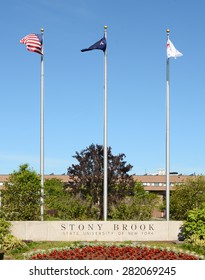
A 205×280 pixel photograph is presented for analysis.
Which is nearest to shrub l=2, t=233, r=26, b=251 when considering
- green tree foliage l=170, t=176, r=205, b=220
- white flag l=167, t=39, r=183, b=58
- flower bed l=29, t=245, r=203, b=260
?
flower bed l=29, t=245, r=203, b=260

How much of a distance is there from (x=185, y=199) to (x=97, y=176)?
33.7 ft

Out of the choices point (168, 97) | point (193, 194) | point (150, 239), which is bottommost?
point (150, 239)

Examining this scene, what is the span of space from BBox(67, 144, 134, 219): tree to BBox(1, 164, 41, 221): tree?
1386 cm

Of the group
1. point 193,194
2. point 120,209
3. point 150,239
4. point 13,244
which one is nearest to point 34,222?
point 13,244

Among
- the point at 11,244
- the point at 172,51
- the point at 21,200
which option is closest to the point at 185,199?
the point at 172,51

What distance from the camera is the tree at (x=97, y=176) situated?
42781 mm

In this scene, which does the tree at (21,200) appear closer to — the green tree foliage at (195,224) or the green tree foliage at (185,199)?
the green tree foliage at (195,224)

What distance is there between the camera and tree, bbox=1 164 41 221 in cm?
2848

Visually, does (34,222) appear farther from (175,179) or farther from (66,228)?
(175,179)

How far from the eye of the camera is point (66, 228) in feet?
90.0

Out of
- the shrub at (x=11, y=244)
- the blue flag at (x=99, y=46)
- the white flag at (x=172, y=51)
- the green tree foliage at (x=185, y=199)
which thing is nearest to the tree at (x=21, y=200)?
the shrub at (x=11, y=244)

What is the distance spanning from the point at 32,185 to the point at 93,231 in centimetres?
431

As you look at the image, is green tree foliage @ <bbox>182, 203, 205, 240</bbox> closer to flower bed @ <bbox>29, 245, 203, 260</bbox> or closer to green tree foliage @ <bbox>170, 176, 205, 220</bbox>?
flower bed @ <bbox>29, 245, 203, 260</bbox>

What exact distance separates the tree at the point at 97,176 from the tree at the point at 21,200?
13864 millimetres
